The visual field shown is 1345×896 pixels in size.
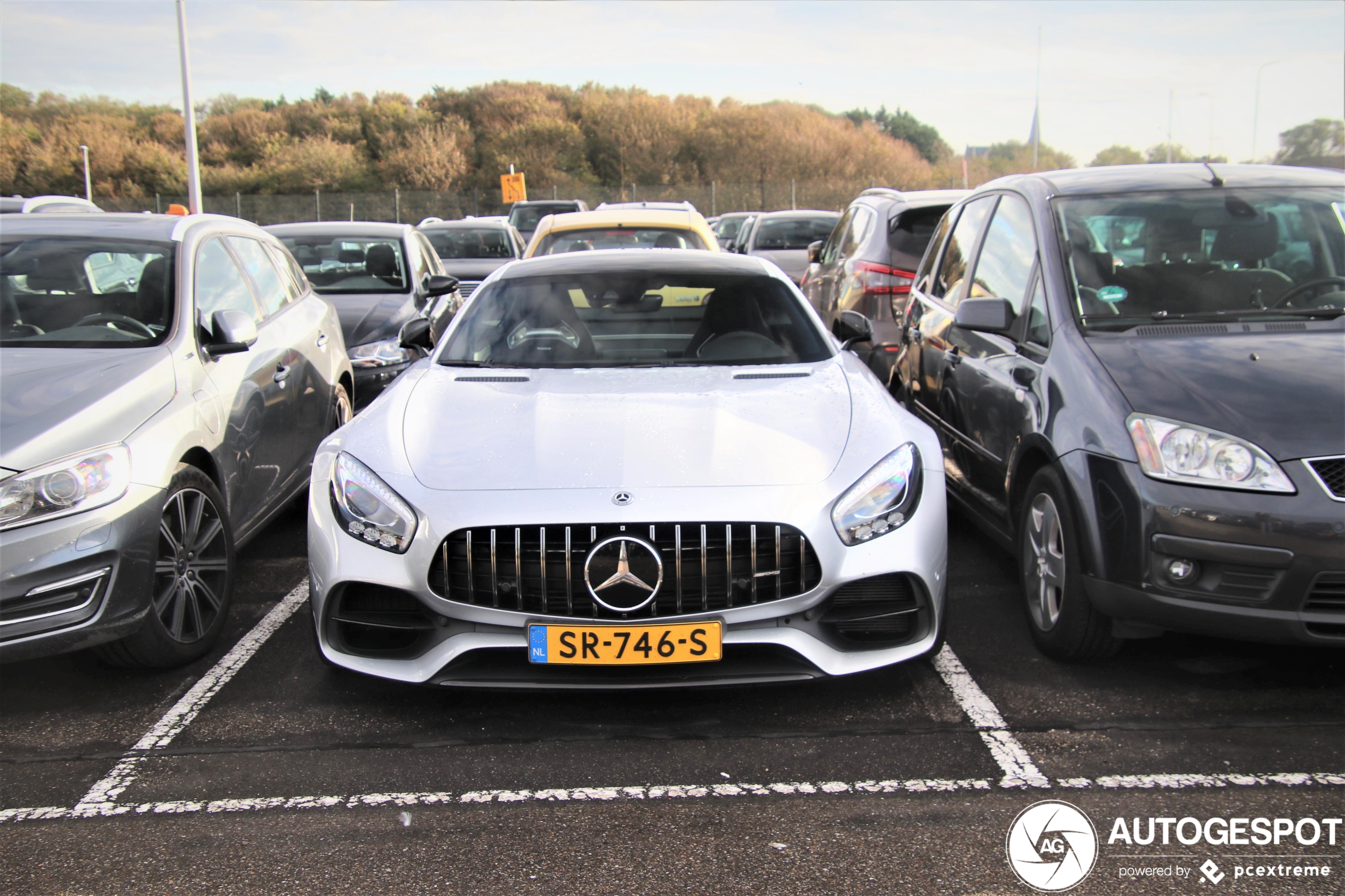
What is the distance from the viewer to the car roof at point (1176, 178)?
4.48 m

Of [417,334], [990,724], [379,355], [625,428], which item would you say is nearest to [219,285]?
[417,334]

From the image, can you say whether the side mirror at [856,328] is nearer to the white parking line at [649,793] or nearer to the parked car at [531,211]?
the white parking line at [649,793]

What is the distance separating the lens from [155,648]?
3.72 metres

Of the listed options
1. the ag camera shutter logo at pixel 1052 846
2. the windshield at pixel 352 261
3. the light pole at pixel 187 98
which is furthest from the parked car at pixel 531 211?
the ag camera shutter logo at pixel 1052 846

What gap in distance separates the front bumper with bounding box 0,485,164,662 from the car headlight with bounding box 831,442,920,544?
2277mm

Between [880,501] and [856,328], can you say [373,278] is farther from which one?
[880,501]

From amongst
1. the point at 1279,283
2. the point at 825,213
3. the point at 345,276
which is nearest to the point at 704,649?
the point at 1279,283

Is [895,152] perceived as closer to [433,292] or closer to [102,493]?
[433,292]

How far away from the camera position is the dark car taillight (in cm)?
793

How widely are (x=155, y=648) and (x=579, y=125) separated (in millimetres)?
68550

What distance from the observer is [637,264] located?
4988mm

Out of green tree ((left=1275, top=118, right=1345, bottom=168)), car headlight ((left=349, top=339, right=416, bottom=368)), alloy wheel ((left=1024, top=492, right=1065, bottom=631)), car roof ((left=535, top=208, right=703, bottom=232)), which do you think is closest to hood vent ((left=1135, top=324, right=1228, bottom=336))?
alloy wheel ((left=1024, top=492, right=1065, bottom=631))

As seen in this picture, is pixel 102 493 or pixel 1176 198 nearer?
pixel 102 493

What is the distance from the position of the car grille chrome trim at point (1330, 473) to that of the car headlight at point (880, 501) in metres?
1.15
